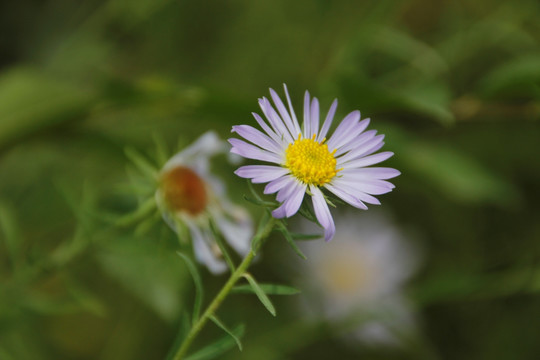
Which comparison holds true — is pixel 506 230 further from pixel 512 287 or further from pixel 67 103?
pixel 67 103

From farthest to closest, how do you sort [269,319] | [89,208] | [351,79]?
[269,319] → [351,79] → [89,208]

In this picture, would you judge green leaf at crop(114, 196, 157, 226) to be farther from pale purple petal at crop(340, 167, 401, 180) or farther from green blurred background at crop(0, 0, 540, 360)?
pale purple petal at crop(340, 167, 401, 180)

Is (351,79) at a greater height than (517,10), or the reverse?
(517,10)

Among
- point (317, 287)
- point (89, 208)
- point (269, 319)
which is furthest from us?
point (317, 287)

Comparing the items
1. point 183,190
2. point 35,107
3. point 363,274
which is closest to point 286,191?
point 183,190

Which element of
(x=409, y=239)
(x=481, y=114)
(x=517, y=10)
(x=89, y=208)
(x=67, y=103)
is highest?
(x=517, y=10)

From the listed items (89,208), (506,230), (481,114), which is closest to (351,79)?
(481,114)

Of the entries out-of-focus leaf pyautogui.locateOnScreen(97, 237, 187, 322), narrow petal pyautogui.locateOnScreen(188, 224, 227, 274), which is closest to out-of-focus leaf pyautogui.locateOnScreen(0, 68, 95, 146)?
out-of-focus leaf pyautogui.locateOnScreen(97, 237, 187, 322)

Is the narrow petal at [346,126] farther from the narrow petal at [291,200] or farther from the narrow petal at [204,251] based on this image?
the narrow petal at [204,251]
